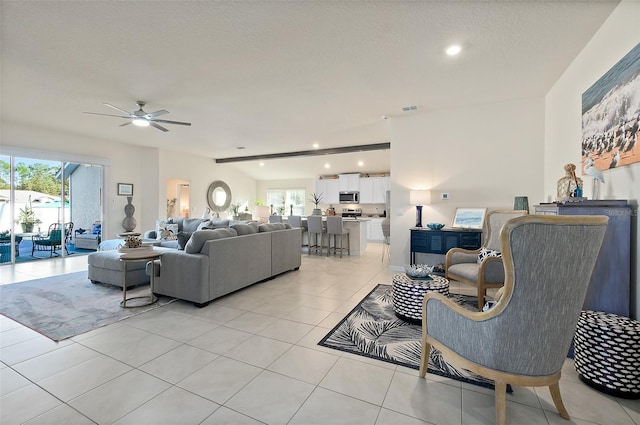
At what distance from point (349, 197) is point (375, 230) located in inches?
57.2

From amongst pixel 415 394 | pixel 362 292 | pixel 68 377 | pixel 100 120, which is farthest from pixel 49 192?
pixel 415 394

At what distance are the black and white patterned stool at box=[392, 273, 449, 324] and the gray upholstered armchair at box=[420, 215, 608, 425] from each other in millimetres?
1250

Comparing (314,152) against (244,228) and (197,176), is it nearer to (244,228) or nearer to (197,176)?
(197,176)

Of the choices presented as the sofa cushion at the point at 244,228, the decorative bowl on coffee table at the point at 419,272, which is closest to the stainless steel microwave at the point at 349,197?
the sofa cushion at the point at 244,228

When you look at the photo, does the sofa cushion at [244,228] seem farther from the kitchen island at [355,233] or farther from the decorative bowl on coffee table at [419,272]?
the kitchen island at [355,233]

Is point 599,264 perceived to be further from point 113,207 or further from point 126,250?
point 113,207

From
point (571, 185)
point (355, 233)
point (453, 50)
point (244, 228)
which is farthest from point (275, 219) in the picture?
point (571, 185)

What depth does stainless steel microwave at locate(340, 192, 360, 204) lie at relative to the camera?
9.58 m

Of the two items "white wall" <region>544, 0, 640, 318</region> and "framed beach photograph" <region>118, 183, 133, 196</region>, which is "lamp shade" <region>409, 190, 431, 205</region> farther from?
"framed beach photograph" <region>118, 183, 133, 196</region>

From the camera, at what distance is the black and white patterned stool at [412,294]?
2.83 metres

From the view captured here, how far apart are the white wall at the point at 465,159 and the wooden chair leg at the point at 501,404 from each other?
12.3 feet

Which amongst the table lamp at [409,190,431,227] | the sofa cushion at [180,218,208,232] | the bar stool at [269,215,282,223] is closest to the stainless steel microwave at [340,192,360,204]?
the bar stool at [269,215,282,223]

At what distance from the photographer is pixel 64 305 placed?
133 inches

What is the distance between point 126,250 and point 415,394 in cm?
356
